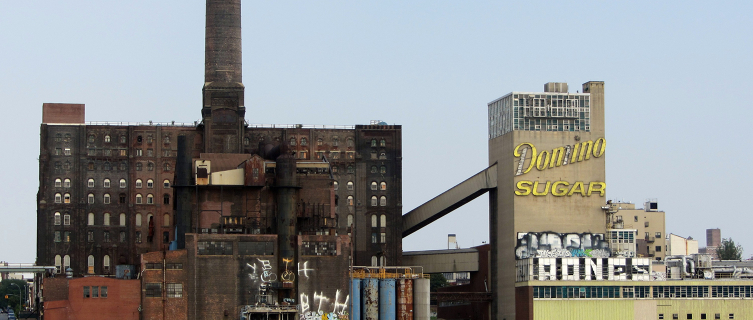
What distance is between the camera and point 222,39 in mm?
159875

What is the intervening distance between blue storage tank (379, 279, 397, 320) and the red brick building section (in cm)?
2798

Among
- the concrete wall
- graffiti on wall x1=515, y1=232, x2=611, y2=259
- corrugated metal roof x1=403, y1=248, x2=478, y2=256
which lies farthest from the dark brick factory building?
graffiti on wall x1=515, y1=232, x2=611, y2=259

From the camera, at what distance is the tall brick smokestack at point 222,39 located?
6304 inches

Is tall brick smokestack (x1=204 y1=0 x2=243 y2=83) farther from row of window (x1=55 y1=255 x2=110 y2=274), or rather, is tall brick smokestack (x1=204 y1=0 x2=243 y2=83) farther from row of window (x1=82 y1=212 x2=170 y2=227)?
row of window (x1=55 y1=255 x2=110 y2=274)

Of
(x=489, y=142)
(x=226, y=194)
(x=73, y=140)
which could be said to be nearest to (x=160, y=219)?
(x=73, y=140)

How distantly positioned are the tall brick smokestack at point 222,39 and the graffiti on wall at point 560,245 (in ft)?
144

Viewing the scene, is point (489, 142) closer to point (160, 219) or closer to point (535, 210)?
point (535, 210)

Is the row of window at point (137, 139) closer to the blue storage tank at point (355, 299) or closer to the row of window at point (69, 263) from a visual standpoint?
the row of window at point (69, 263)

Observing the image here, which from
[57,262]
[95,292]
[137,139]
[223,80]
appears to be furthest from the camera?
[137,139]

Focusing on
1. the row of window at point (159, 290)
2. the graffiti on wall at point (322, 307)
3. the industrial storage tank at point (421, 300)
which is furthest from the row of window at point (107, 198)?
the industrial storage tank at point (421, 300)

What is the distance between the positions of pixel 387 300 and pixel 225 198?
22168 mm

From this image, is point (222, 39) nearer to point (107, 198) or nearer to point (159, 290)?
point (107, 198)

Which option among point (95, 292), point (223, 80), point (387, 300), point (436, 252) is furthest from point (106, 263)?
point (436, 252)

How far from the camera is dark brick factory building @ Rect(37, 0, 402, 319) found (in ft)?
446
